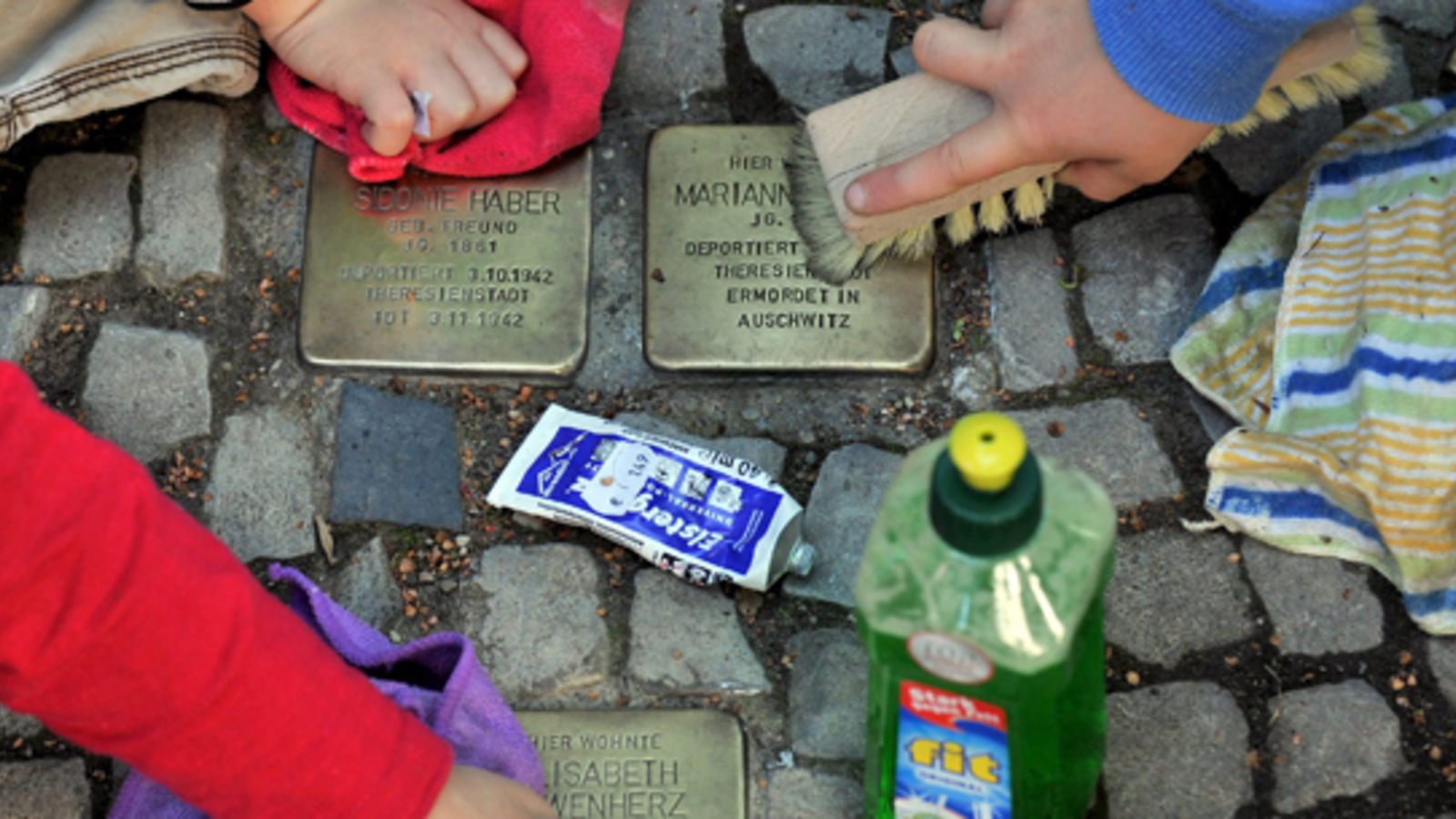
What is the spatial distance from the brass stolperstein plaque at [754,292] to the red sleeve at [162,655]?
0.64 metres

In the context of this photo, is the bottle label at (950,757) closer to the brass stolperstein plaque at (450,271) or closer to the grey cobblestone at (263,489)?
the brass stolperstein plaque at (450,271)

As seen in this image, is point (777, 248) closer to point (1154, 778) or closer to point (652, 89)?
point (652, 89)

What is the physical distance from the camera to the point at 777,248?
64.5 inches

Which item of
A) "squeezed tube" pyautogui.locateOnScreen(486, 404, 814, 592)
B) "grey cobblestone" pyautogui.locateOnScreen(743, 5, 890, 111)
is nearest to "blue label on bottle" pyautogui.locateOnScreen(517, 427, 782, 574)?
"squeezed tube" pyautogui.locateOnScreen(486, 404, 814, 592)

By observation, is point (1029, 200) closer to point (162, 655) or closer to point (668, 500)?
A: point (668, 500)

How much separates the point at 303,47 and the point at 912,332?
89cm

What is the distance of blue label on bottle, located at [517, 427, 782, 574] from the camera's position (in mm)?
1446

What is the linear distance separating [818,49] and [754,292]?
15.8 inches

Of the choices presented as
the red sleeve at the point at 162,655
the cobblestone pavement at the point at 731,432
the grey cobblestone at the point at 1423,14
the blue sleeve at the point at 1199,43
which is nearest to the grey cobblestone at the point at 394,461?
the cobblestone pavement at the point at 731,432

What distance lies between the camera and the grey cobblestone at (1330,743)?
1.35 m

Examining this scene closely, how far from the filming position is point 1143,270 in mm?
1636

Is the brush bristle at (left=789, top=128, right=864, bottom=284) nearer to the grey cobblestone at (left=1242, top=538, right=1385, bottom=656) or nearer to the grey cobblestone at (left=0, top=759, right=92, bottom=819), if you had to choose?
the grey cobblestone at (left=1242, top=538, right=1385, bottom=656)

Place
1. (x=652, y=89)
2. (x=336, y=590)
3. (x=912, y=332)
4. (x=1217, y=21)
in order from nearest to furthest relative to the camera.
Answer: (x=1217, y=21)
(x=336, y=590)
(x=912, y=332)
(x=652, y=89)

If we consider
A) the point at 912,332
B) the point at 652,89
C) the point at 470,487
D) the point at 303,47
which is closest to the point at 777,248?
the point at 912,332
